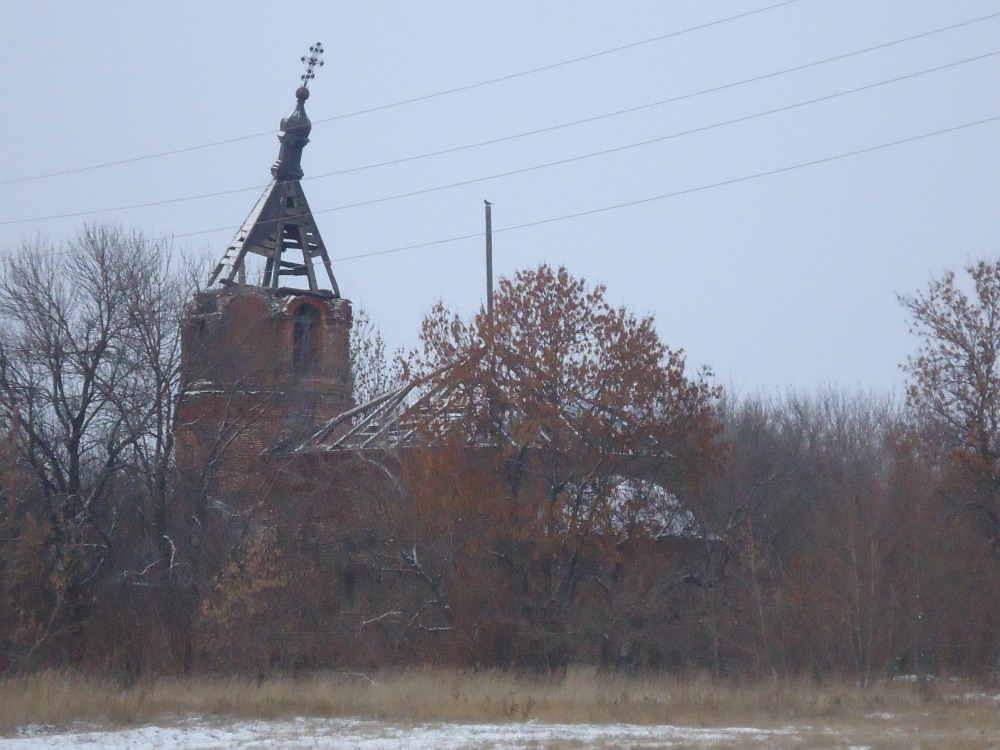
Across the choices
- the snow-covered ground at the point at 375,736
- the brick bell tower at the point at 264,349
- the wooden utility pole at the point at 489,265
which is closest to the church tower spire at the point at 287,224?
the brick bell tower at the point at 264,349

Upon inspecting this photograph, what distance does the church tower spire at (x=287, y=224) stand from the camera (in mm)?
40219

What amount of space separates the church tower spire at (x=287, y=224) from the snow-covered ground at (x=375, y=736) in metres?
25.2

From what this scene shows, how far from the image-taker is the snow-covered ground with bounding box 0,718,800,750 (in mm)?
13773

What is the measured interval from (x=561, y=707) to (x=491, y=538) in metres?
7.98

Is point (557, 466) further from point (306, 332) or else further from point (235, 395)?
point (306, 332)

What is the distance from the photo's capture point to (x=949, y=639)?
1011 inches

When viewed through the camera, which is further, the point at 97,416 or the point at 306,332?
the point at 306,332

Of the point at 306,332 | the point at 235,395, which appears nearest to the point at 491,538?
the point at 235,395

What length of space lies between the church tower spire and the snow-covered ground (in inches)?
991

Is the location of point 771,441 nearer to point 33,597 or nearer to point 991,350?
point 991,350

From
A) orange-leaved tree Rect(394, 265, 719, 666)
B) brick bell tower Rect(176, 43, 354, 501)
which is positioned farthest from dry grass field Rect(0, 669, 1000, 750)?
brick bell tower Rect(176, 43, 354, 501)

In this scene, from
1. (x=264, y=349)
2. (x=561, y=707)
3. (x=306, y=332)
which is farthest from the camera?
(x=306, y=332)

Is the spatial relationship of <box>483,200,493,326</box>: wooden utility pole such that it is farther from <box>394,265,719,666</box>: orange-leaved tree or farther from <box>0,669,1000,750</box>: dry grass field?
<box>0,669,1000,750</box>: dry grass field

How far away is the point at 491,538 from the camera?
82.8ft
